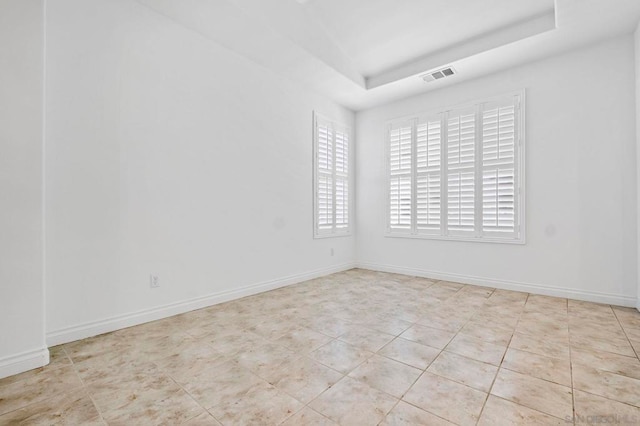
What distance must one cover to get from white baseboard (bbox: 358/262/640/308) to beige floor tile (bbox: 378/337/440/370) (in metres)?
2.39

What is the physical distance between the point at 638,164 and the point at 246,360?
4283 millimetres

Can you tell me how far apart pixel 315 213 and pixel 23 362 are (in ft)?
11.4

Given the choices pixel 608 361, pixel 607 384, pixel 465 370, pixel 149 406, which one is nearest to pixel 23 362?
pixel 149 406

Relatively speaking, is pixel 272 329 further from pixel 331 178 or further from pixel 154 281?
pixel 331 178

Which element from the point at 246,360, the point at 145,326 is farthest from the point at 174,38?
the point at 246,360

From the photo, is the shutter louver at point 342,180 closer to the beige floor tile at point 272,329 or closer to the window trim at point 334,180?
the window trim at point 334,180

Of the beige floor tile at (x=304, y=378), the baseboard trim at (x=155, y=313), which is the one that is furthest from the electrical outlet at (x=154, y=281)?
the beige floor tile at (x=304, y=378)

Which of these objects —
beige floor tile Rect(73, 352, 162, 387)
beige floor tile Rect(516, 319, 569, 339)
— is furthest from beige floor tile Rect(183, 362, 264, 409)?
beige floor tile Rect(516, 319, 569, 339)

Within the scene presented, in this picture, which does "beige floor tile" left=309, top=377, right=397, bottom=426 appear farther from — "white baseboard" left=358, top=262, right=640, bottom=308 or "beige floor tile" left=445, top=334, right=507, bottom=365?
"white baseboard" left=358, top=262, right=640, bottom=308

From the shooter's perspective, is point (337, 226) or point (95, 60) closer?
point (95, 60)

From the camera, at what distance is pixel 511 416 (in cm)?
151

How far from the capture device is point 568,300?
3523 millimetres

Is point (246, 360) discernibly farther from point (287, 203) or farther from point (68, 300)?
point (287, 203)

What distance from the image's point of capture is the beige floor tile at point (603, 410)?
1475 millimetres
